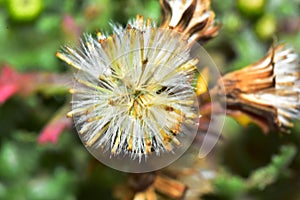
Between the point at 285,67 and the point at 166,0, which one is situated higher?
the point at 166,0

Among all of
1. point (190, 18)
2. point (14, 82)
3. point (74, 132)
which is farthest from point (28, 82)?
point (190, 18)

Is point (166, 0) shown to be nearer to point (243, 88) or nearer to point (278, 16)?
point (243, 88)

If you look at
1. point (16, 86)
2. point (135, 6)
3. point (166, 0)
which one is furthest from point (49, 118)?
point (166, 0)

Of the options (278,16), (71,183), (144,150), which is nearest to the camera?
(144,150)

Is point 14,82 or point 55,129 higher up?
point 14,82

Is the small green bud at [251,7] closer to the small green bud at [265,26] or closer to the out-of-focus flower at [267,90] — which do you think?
the small green bud at [265,26]

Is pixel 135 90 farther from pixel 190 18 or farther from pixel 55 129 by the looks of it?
pixel 55 129

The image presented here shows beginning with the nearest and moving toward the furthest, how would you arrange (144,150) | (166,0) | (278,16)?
1. (144,150)
2. (166,0)
3. (278,16)
